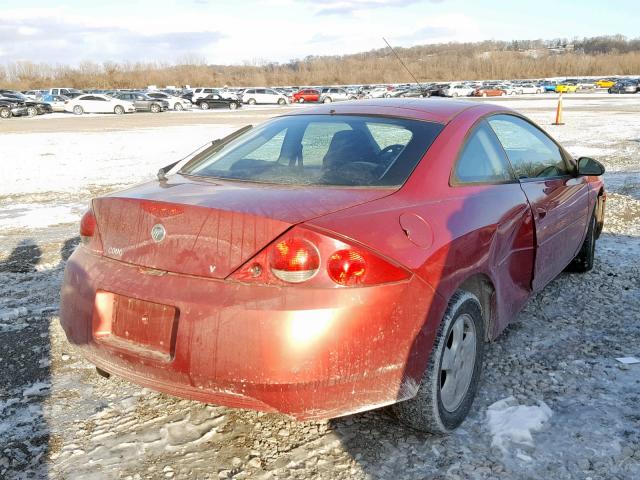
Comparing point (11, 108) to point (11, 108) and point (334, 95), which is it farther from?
point (334, 95)

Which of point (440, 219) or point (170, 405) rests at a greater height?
point (440, 219)

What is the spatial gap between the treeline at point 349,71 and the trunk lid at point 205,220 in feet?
306

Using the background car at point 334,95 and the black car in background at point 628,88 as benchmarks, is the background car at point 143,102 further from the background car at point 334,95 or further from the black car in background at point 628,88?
the black car in background at point 628,88

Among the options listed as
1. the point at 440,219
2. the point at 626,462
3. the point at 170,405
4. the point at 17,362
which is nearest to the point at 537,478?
the point at 626,462

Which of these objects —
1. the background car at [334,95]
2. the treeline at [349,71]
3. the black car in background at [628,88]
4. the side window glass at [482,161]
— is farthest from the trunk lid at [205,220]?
the treeline at [349,71]

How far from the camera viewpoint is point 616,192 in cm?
870

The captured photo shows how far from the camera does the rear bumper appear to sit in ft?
7.30

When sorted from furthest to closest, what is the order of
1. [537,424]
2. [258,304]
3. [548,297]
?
[548,297] → [537,424] → [258,304]

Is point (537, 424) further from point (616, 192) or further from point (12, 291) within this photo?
point (616, 192)

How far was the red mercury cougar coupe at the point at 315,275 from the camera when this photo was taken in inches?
88.9

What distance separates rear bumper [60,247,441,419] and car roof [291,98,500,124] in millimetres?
1231

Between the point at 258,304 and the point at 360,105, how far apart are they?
1.90 meters

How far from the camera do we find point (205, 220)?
238 cm

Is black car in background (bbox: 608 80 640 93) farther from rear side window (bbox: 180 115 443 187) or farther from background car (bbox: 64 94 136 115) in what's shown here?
rear side window (bbox: 180 115 443 187)
